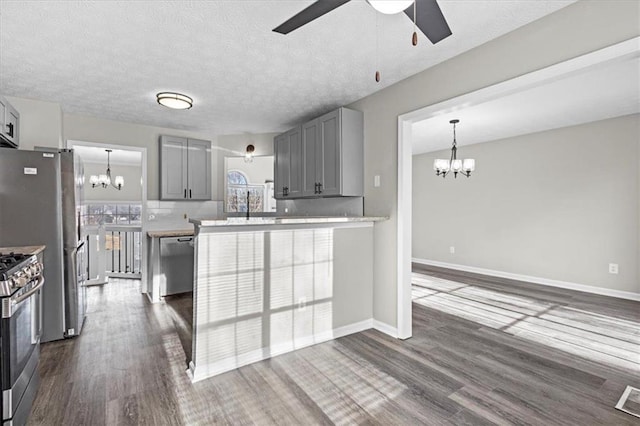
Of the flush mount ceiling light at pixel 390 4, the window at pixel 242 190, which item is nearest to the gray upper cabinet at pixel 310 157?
the flush mount ceiling light at pixel 390 4

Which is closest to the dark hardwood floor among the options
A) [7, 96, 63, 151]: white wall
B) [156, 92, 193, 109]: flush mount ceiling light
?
[7, 96, 63, 151]: white wall

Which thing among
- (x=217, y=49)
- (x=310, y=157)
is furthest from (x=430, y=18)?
(x=310, y=157)

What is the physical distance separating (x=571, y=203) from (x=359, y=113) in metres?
3.91

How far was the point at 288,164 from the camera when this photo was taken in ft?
14.7

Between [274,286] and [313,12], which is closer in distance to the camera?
[313,12]

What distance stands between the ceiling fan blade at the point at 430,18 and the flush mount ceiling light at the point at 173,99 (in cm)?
276

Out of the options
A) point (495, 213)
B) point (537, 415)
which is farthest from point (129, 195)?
point (537, 415)

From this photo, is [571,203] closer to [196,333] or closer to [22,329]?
[196,333]

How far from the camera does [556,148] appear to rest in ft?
16.8

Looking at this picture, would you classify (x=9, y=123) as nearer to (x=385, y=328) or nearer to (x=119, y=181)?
(x=385, y=328)

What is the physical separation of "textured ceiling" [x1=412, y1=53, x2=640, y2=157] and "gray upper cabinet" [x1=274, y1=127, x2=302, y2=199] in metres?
1.97

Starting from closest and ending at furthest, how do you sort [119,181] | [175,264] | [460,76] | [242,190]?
1. [460,76]
2. [175,264]
3. [119,181]
4. [242,190]

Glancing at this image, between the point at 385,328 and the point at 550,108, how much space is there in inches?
142

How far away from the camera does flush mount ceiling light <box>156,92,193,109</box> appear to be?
11.2 ft
